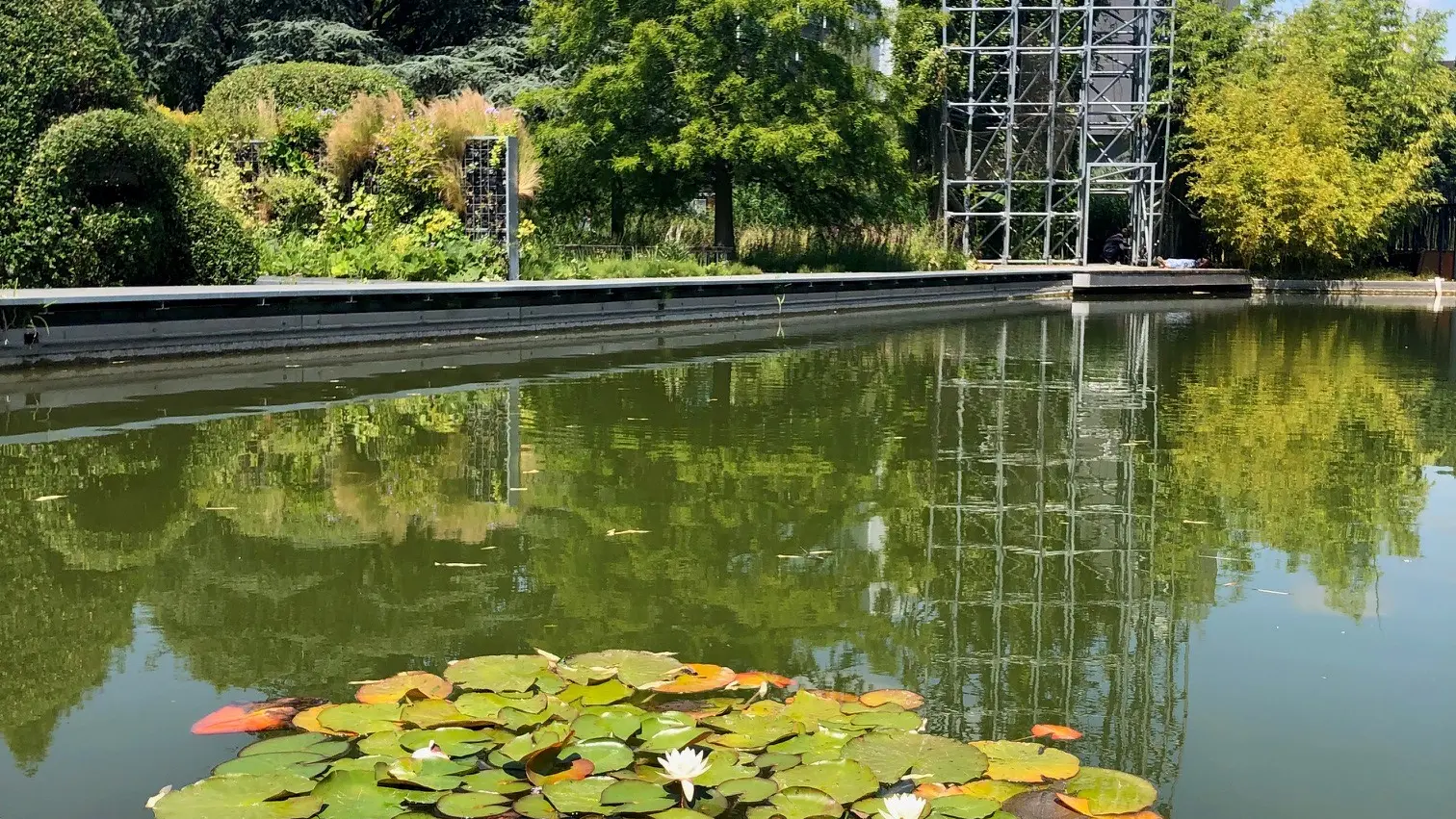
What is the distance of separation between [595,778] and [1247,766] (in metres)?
1.46

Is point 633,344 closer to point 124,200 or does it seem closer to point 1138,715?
point 124,200

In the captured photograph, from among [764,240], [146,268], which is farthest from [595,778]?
[764,240]

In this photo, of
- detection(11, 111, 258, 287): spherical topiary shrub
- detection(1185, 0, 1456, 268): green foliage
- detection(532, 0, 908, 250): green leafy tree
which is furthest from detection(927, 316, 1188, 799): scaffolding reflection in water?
detection(1185, 0, 1456, 268): green foliage

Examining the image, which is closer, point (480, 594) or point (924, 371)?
point (480, 594)

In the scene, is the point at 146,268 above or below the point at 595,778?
above

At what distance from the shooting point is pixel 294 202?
15.5 m

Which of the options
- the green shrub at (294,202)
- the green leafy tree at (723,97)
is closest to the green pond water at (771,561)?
the green shrub at (294,202)

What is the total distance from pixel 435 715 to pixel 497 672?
0.99 feet

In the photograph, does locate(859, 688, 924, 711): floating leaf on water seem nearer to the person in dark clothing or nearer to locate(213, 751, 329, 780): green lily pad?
locate(213, 751, 329, 780): green lily pad

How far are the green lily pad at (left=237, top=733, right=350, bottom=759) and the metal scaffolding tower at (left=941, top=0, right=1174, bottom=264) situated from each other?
24.7 meters

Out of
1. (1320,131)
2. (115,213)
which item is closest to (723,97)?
(115,213)

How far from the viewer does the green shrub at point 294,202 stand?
610 inches

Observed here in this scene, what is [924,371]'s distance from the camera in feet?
36.9

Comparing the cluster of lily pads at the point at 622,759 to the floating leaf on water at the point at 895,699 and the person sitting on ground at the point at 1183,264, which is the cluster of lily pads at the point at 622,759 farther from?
the person sitting on ground at the point at 1183,264
